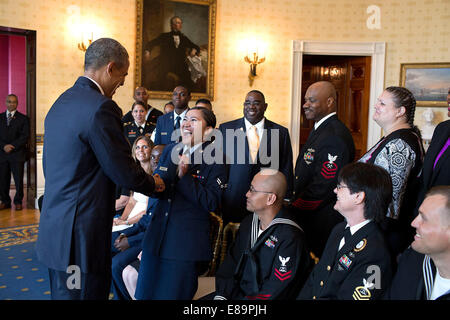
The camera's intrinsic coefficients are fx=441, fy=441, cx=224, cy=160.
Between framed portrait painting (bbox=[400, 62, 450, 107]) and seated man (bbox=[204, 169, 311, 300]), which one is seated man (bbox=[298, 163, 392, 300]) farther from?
framed portrait painting (bbox=[400, 62, 450, 107])

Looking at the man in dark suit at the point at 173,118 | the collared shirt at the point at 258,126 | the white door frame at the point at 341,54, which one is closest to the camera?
the collared shirt at the point at 258,126

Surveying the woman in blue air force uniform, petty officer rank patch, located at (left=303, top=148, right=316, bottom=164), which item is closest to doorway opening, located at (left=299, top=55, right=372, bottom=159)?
petty officer rank patch, located at (left=303, top=148, right=316, bottom=164)

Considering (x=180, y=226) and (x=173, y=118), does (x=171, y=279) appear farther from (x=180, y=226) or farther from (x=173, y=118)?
(x=173, y=118)

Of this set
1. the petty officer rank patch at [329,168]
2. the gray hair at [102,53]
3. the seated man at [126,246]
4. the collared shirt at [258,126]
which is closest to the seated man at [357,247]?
the petty officer rank patch at [329,168]

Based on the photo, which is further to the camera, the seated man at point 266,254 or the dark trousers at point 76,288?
the seated man at point 266,254

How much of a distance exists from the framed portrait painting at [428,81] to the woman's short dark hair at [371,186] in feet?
21.6

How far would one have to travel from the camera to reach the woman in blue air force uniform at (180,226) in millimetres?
2689

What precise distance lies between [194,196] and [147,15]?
576cm

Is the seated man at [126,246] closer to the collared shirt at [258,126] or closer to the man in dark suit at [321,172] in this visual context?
the collared shirt at [258,126]

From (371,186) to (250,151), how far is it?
2140 mm

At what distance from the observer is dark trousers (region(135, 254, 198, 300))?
106 inches

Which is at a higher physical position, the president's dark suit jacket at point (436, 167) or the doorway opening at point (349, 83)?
the doorway opening at point (349, 83)

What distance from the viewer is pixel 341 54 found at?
8.53 metres

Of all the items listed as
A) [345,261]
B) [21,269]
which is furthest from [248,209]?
[21,269]
